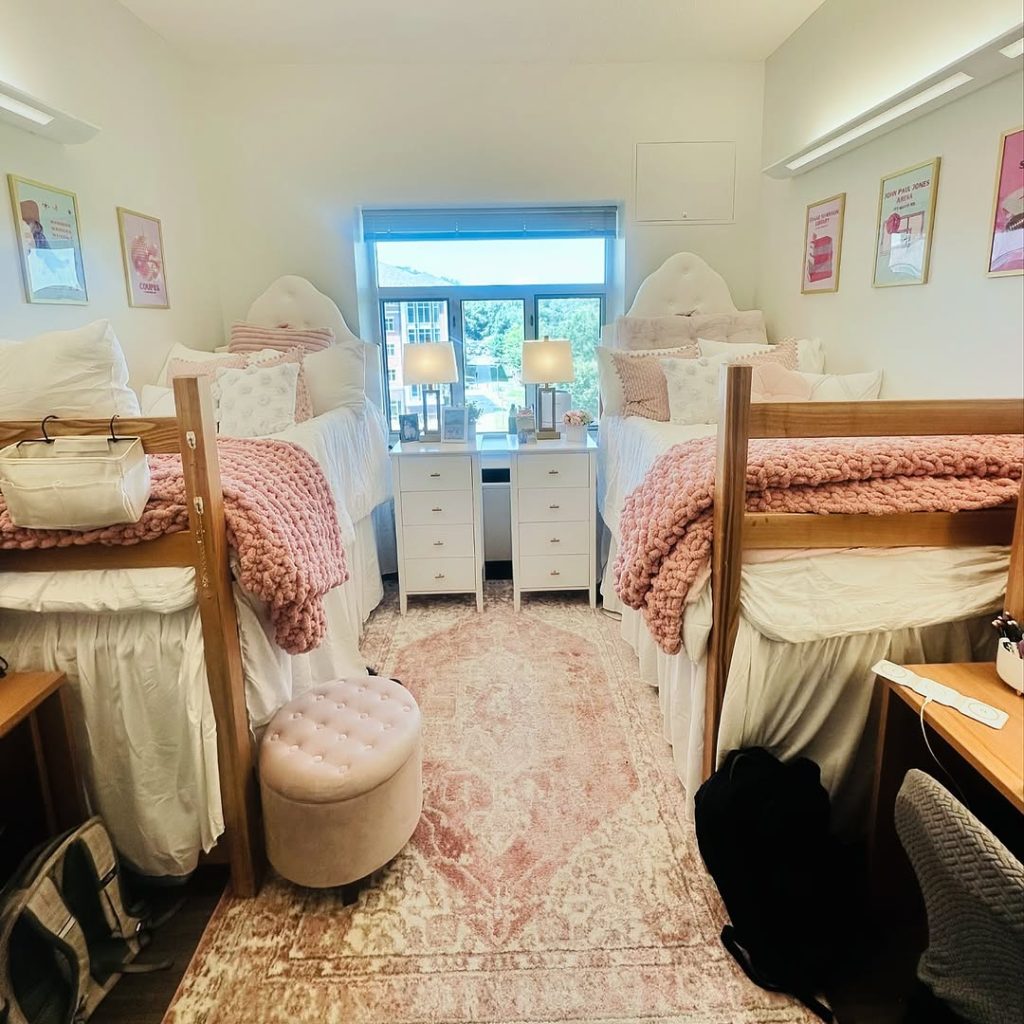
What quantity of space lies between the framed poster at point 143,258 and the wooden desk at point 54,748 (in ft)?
5.82

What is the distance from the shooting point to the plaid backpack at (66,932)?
121 centimetres

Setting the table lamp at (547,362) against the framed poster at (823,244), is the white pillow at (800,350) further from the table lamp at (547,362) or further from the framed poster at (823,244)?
the table lamp at (547,362)

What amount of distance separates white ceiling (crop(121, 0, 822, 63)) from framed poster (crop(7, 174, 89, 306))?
3.05ft

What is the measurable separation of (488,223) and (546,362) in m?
Result: 0.87

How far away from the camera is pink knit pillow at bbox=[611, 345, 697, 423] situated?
287 centimetres

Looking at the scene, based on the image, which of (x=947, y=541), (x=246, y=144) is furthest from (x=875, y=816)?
(x=246, y=144)

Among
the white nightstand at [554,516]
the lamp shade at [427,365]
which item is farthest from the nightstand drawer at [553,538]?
the lamp shade at [427,365]

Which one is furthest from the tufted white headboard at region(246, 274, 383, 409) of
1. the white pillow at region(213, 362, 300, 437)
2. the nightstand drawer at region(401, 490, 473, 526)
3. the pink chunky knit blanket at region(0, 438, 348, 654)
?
the pink chunky knit blanket at region(0, 438, 348, 654)

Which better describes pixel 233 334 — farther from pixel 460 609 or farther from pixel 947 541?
pixel 947 541

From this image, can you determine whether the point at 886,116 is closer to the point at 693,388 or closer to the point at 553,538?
the point at 693,388

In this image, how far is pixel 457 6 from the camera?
2648mm

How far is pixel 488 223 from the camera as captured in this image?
11.3ft

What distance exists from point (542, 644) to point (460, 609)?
0.51 meters

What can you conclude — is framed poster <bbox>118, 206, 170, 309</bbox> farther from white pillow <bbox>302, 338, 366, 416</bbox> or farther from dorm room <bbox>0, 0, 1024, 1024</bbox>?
white pillow <bbox>302, 338, 366, 416</bbox>
